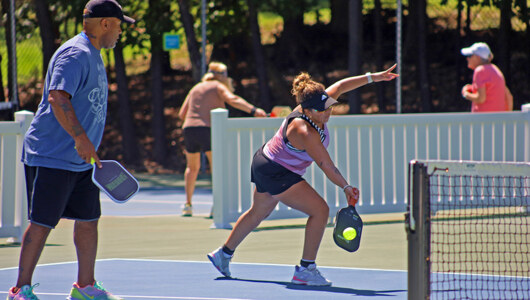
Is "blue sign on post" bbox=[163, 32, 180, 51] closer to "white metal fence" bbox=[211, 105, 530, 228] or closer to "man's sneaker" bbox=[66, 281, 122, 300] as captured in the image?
"white metal fence" bbox=[211, 105, 530, 228]

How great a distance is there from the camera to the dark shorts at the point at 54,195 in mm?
5559

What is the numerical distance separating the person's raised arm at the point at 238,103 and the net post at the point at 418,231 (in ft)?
17.6

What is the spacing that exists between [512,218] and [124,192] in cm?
582

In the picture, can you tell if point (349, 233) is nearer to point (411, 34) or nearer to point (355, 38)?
point (355, 38)

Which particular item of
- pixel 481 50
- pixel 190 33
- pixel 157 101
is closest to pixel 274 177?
pixel 481 50

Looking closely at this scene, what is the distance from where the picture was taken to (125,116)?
18.4 m

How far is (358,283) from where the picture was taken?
22.3 ft

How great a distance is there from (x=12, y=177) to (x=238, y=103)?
9.20 ft

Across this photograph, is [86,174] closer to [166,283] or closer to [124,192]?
[124,192]

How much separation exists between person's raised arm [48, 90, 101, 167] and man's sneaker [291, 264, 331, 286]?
2020 mm

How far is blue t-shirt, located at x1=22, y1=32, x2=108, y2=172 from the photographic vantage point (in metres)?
5.49

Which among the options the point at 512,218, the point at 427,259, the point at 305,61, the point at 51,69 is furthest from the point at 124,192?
the point at 305,61

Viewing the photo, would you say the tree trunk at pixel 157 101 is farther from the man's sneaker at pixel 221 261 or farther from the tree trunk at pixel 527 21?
the man's sneaker at pixel 221 261

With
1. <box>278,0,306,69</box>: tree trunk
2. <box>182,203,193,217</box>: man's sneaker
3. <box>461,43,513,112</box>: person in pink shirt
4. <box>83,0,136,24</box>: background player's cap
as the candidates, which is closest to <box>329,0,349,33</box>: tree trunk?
<box>278,0,306,69</box>: tree trunk
